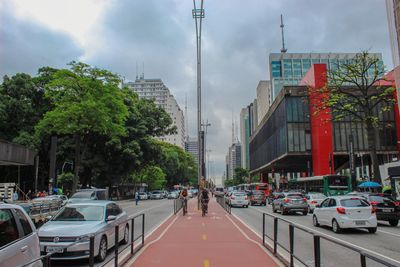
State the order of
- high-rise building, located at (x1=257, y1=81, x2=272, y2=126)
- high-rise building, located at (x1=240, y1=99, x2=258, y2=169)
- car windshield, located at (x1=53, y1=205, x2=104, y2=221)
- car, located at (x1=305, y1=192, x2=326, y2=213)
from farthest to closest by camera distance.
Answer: high-rise building, located at (x1=240, y1=99, x2=258, y2=169) < high-rise building, located at (x1=257, y1=81, x2=272, y2=126) < car, located at (x1=305, y1=192, x2=326, y2=213) < car windshield, located at (x1=53, y1=205, x2=104, y2=221)

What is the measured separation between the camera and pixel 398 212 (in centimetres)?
1875

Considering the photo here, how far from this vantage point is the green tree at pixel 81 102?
33.8m

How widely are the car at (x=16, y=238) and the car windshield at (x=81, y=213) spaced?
4282 mm

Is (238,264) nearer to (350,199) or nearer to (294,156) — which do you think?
(350,199)

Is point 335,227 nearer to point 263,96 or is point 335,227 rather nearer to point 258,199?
point 258,199

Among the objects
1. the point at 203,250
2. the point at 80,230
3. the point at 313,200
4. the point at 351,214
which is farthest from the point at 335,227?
the point at 313,200

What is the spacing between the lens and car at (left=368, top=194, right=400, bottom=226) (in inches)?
739

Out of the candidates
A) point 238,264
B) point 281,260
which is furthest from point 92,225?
point 281,260

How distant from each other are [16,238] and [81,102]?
2942 centimetres

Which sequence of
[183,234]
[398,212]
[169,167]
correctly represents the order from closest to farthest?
1. [183,234]
2. [398,212]
3. [169,167]

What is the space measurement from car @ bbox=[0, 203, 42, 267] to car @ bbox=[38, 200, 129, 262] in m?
1.77

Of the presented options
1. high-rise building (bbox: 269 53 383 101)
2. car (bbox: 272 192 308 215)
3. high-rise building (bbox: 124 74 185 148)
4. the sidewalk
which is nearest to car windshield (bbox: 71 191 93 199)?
the sidewalk

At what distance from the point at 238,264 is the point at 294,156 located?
52276 mm

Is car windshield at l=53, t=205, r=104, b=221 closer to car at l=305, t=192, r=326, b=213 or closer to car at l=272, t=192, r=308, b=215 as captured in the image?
car at l=272, t=192, r=308, b=215
